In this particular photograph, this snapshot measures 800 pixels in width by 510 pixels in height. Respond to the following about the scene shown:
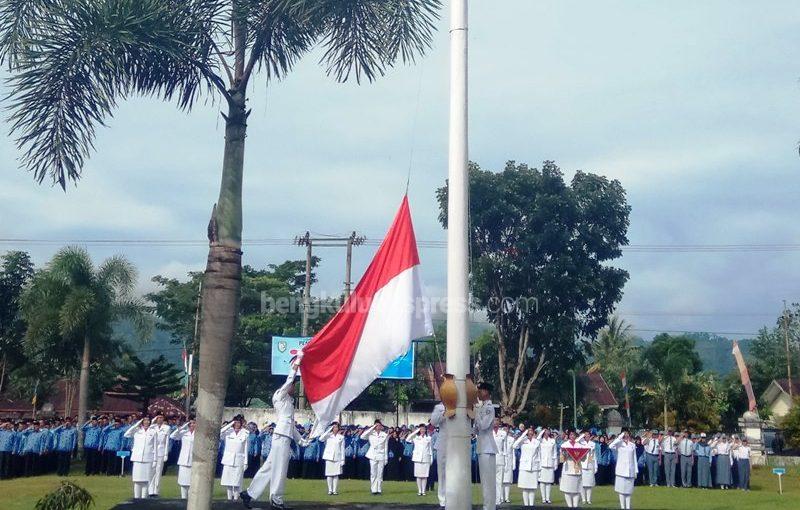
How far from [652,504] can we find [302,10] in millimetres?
13636

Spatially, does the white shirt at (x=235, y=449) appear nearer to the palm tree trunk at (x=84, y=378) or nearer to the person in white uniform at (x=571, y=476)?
the person in white uniform at (x=571, y=476)

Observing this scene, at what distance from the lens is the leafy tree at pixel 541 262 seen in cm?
3388

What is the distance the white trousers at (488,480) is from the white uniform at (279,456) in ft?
7.86

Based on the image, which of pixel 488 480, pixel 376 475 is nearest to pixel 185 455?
pixel 376 475

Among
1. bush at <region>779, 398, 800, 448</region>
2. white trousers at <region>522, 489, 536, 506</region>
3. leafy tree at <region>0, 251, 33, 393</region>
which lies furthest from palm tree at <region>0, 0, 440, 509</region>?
bush at <region>779, 398, 800, 448</region>

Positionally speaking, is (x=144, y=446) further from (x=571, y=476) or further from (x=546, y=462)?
(x=546, y=462)

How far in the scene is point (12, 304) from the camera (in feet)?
110

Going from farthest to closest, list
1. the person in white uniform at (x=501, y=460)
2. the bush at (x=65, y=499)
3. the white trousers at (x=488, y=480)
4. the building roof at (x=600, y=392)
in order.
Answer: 1. the building roof at (x=600, y=392)
2. the person in white uniform at (x=501, y=460)
3. the white trousers at (x=488, y=480)
4. the bush at (x=65, y=499)

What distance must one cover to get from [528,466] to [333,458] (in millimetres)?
4546

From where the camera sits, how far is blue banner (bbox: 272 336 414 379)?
3041cm

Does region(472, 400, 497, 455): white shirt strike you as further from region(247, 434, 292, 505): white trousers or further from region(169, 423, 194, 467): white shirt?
region(169, 423, 194, 467): white shirt

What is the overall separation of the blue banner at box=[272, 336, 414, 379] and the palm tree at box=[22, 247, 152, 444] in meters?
5.56

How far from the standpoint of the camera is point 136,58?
9.98 m

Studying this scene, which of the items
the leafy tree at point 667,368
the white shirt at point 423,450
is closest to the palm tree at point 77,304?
the white shirt at point 423,450
